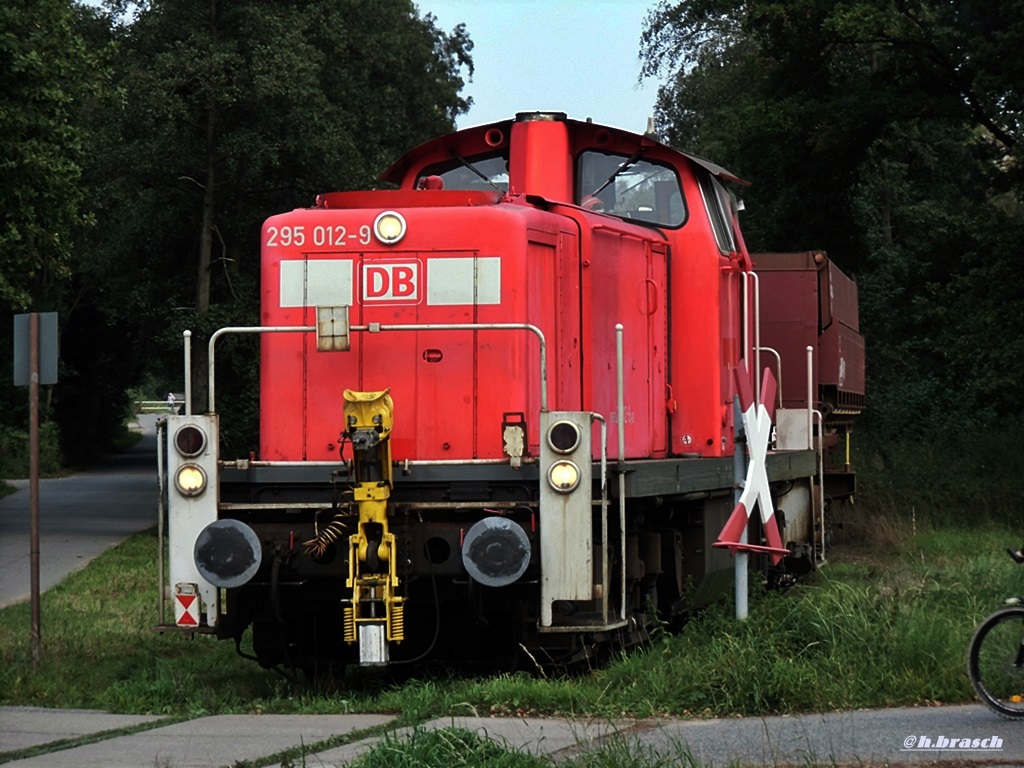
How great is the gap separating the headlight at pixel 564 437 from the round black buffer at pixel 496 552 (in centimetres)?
50

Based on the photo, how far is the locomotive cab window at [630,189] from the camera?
34.0 feet

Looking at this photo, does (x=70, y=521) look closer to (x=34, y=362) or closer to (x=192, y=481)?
(x=34, y=362)

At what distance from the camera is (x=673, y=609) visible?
1048 cm

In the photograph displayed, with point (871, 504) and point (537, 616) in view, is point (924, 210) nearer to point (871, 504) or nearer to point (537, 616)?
point (871, 504)

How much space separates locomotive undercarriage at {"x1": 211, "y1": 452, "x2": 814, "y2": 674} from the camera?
838 centimetres

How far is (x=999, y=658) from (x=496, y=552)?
2698mm

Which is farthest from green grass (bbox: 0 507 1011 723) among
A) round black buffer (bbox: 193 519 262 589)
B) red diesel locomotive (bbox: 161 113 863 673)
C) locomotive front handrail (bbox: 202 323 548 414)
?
locomotive front handrail (bbox: 202 323 548 414)

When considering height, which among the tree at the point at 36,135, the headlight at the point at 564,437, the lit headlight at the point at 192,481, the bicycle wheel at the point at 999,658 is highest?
the tree at the point at 36,135

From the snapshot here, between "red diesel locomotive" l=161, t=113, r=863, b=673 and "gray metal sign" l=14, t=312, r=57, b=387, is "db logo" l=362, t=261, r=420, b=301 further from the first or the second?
"gray metal sign" l=14, t=312, r=57, b=387

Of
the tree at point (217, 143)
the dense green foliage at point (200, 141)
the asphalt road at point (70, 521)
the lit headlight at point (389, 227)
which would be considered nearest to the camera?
the lit headlight at point (389, 227)

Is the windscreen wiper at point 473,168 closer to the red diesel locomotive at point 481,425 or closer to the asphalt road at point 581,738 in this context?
the red diesel locomotive at point 481,425

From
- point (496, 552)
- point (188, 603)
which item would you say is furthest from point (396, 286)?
point (188, 603)

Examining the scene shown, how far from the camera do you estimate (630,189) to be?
1048cm

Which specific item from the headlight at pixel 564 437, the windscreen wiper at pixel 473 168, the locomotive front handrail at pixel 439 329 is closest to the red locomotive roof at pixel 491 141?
the windscreen wiper at pixel 473 168
